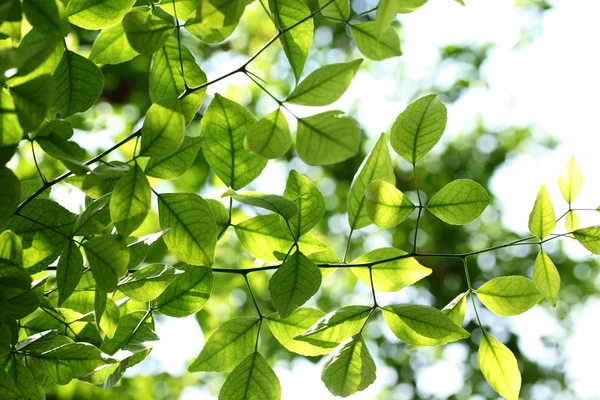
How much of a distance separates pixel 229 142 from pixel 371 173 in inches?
4.5

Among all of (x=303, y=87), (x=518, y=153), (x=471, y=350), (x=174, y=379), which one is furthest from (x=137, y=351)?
(x=518, y=153)

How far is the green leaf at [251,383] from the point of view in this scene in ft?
1.50

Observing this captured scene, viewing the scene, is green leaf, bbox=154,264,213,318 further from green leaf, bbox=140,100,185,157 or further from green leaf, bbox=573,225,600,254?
green leaf, bbox=573,225,600,254

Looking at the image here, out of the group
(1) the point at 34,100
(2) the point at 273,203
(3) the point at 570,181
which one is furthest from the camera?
(3) the point at 570,181

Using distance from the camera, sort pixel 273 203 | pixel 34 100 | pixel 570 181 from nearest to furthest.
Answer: pixel 34 100 < pixel 273 203 < pixel 570 181

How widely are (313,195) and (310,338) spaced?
108 millimetres

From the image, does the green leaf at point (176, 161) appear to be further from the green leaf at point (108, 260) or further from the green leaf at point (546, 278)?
the green leaf at point (546, 278)

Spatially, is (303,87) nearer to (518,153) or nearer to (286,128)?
(286,128)

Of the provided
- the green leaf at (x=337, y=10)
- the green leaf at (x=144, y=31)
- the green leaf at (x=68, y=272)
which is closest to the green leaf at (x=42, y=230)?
the green leaf at (x=68, y=272)

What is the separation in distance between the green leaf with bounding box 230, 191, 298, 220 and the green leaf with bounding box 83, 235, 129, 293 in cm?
9

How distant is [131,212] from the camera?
1.11 ft

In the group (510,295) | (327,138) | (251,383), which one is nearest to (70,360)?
(251,383)

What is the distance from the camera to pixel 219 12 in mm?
316

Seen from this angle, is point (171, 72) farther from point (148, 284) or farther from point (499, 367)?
point (499, 367)
